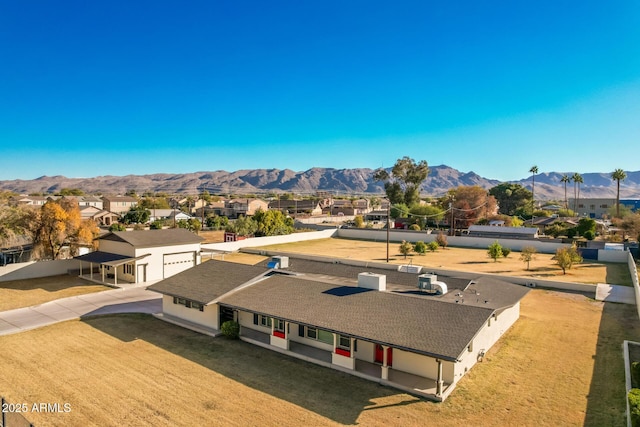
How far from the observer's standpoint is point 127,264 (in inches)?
1444

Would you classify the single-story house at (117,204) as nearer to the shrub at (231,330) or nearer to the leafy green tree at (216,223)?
the leafy green tree at (216,223)

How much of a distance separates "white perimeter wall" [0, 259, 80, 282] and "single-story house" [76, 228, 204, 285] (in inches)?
55.1

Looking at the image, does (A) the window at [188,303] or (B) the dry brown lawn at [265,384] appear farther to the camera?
(A) the window at [188,303]

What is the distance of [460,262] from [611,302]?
62.1 feet

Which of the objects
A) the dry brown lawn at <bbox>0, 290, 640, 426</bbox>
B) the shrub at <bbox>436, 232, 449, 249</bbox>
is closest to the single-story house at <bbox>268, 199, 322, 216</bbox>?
the shrub at <bbox>436, 232, 449, 249</bbox>

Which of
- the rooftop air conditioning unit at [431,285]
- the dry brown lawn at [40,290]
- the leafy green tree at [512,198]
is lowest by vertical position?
the dry brown lawn at [40,290]

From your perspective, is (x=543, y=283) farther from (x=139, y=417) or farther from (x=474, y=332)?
(x=139, y=417)

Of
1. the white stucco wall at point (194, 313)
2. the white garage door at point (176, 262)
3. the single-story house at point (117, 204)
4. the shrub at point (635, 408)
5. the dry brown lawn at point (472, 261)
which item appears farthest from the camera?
the single-story house at point (117, 204)

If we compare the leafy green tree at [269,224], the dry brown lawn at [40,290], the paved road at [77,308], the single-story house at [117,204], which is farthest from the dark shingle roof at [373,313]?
the single-story house at [117,204]

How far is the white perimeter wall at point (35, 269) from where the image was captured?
36.3 metres

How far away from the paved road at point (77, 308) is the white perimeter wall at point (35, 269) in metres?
10.8

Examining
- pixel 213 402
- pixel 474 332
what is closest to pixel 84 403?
pixel 213 402

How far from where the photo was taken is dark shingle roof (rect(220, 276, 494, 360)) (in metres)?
15.8

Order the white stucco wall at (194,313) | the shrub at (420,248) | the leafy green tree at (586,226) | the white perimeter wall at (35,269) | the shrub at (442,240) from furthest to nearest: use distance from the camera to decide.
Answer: the shrub at (442,240), the leafy green tree at (586,226), the shrub at (420,248), the white perimeter wall at (35,269), the white stucco wall at (194,313)
